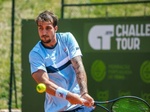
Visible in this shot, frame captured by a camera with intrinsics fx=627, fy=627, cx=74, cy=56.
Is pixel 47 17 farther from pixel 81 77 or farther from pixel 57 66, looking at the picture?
pixel 81 77

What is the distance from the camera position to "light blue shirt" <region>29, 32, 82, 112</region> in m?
6.27

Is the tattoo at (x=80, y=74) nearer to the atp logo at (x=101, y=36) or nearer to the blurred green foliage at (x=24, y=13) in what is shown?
the atp logo at (x=101, y=36)

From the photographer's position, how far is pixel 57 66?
629 centimetres

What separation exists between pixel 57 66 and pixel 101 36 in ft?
10.5

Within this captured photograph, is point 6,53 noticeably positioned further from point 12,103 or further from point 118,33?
point 118,33

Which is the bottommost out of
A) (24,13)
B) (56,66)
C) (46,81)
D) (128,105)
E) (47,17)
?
(128,105)

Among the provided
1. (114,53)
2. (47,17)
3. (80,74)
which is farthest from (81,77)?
(114,53)

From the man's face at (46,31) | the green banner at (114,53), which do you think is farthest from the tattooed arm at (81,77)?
the green banner at (114,53)

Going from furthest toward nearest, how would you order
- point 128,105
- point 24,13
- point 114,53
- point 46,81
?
1. point 24,13
2. point 114,53
3. point 128,105
4. point 46,81

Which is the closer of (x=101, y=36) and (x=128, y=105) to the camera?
(x=128, y=105)

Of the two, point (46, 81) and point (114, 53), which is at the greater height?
point (114, 53)

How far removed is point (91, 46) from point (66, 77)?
3.26 m

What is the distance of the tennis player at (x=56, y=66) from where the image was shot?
20.2 feet

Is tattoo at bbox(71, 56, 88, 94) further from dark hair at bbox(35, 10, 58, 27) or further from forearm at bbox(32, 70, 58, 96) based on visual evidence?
dark hair at bbox(35, 10, 58, 27)
